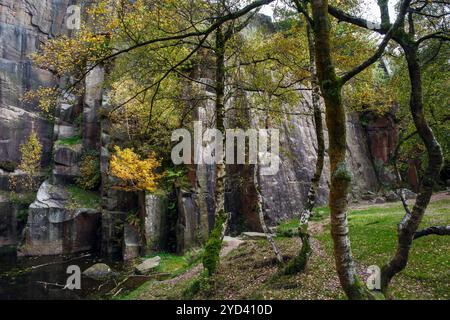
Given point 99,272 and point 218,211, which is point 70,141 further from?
point 218,211

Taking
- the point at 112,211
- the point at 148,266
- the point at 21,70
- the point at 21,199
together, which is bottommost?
the point at 148,266

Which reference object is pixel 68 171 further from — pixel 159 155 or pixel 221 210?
pixel 221 210

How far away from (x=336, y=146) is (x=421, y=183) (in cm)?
243

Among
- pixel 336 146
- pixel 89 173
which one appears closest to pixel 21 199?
pixel 89 173

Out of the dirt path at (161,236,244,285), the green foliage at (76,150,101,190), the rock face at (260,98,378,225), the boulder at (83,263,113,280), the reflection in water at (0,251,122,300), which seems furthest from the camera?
the green foliage at (76,150,101,190)

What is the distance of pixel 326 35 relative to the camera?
18.7ft

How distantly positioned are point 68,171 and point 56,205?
4749 mm

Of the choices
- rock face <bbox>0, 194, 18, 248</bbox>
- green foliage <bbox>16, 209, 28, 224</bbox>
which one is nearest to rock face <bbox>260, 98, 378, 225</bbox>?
green foliage <bbox>16, 209, 28, 224</bbox>

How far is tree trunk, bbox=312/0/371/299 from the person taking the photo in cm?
568

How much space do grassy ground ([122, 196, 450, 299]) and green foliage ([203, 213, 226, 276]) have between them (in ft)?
1.77

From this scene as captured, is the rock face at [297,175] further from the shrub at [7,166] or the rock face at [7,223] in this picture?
the shrub at [7,166]

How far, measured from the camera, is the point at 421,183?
6.68 meters

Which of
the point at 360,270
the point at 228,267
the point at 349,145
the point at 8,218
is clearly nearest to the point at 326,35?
the point at 360,270

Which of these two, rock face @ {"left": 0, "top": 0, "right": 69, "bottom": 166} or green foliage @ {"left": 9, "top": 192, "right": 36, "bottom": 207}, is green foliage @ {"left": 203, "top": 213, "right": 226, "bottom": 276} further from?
rock face @ {"left": 0, "top": 0, "right": 69, "bottom": 166}
